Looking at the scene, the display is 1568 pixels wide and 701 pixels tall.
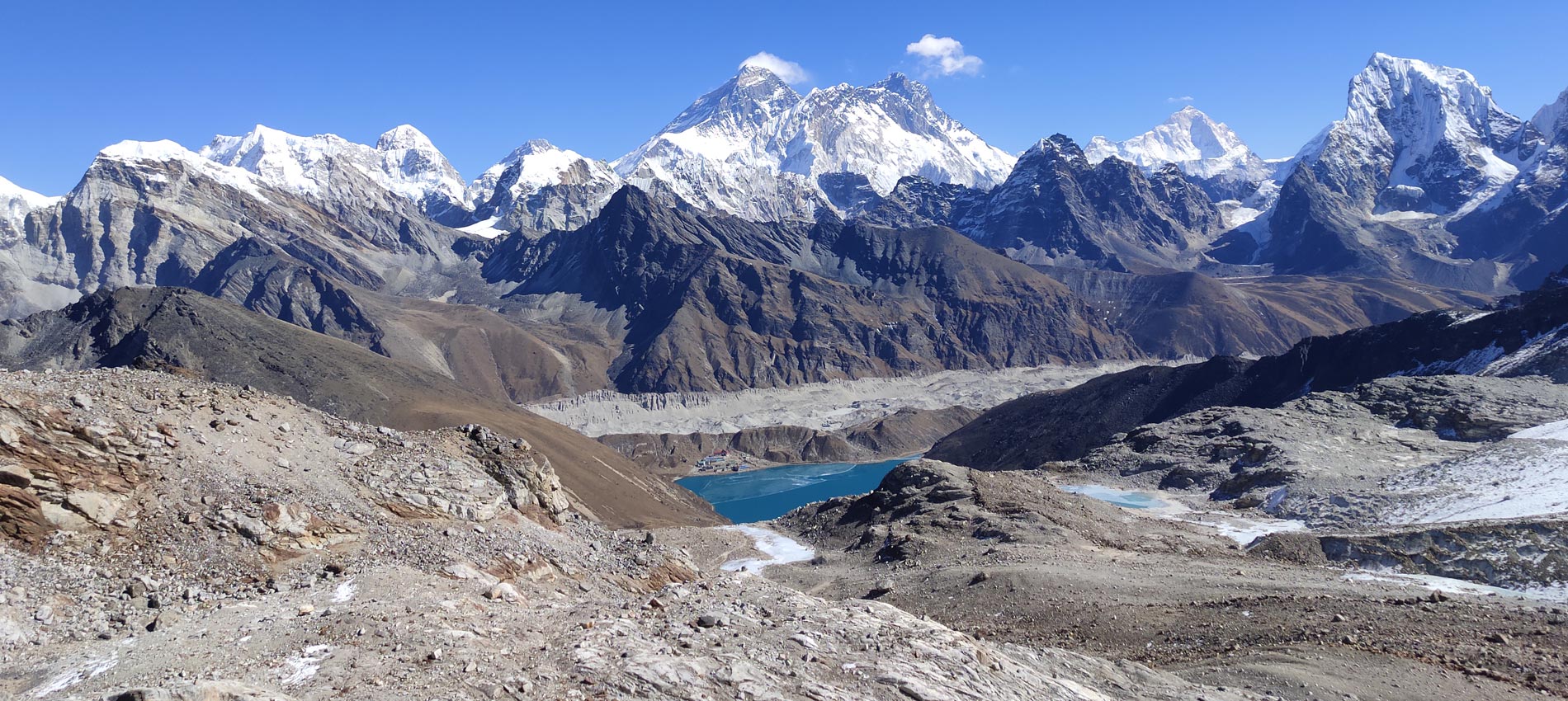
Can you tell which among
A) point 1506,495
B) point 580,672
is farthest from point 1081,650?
point 1506,495

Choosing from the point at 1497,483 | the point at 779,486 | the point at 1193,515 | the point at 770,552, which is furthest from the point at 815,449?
the point at 1497,483

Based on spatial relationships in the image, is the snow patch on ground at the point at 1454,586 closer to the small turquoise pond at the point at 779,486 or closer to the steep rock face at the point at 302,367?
the steep rock face at the point at 302,367

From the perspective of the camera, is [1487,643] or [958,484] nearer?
[1487,643]

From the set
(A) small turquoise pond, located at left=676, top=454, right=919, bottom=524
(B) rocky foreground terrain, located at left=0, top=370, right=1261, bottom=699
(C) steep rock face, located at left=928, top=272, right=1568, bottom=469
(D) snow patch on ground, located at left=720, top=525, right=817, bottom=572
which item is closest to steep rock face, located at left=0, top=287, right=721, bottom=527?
(A) small turquoise pond, located at left=676, top=454, right=919, bottom=524

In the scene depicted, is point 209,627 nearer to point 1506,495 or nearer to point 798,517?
point 798,517

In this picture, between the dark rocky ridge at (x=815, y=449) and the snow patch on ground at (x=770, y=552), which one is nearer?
the snow patch on ground at (x=770, y=552)

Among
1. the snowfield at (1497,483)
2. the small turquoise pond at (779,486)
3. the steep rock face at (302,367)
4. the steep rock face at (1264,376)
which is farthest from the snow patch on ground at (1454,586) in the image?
the small turquoise pond at (779,486)

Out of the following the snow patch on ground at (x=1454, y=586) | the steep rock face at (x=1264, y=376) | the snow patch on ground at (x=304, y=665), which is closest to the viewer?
the snow patch on ground at (x=304, y=665)
